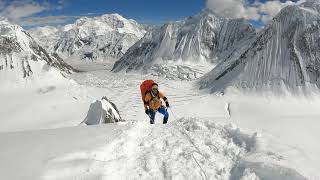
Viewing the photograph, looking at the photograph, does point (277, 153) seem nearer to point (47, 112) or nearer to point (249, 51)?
point (47, 112)

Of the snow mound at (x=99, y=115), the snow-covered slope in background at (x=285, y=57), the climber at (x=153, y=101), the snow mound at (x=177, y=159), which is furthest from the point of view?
the snow-covered slope in background at (x=285, y=57)

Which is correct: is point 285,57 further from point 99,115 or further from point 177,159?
point 177,159

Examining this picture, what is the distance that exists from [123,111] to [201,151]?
105 m

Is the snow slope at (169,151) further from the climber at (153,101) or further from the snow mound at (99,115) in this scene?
the snow mound at (99,115)

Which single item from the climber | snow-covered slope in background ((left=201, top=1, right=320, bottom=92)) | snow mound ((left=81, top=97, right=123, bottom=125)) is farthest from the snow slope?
snow-covered slope in background ((left=201, top=1, right=320, bottom=92))

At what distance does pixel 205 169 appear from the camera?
43.2 feet

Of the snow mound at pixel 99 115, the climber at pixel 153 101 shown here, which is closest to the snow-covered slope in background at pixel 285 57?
the snow mound at pixel 99 115

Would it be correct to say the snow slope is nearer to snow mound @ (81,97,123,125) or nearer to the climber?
the climber

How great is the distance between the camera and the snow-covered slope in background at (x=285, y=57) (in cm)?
12756

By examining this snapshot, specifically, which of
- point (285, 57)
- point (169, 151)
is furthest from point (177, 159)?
point (285, 57)

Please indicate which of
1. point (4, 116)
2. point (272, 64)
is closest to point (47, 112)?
point (4, 116)

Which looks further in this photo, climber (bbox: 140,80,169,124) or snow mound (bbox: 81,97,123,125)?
snow mound (bbox: 81,97,123,125)

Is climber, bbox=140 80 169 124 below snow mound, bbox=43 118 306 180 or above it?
above

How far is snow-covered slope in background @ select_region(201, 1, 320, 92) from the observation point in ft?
419
